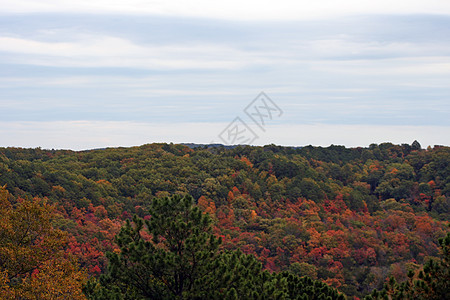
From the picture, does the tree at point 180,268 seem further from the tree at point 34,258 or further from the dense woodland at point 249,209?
the tree at point 34,258

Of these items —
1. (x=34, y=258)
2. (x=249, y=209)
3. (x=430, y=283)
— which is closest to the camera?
(x=430, y=283)

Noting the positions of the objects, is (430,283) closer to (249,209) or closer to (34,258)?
(34,258)

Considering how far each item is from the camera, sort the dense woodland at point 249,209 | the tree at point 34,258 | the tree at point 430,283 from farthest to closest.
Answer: the dense woodland at point 249,209
the tree at point 34,258
the tree at point 430,283

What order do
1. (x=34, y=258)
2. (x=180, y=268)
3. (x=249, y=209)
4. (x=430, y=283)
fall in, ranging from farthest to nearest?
(x=249, y=209) → (x=34, y=258) → (x=180, y=268) → (x=430, y=283)

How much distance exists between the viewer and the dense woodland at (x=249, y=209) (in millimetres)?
19422

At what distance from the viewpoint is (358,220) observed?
73062mm

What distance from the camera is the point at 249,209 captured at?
74312 mm

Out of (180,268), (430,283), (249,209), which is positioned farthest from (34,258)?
(249,209)

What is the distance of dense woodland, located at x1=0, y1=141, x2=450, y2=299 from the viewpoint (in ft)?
63.7

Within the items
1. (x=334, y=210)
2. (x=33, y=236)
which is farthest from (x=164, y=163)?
(x=33, y=236)

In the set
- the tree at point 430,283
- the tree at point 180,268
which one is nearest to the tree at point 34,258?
the tree at point 180,268

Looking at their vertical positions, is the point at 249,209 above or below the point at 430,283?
above

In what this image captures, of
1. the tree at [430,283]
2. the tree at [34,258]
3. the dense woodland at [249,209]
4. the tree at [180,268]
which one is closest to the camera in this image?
the tree at [430,283]

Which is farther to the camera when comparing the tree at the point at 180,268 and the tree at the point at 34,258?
the tree at the point at 34,258
